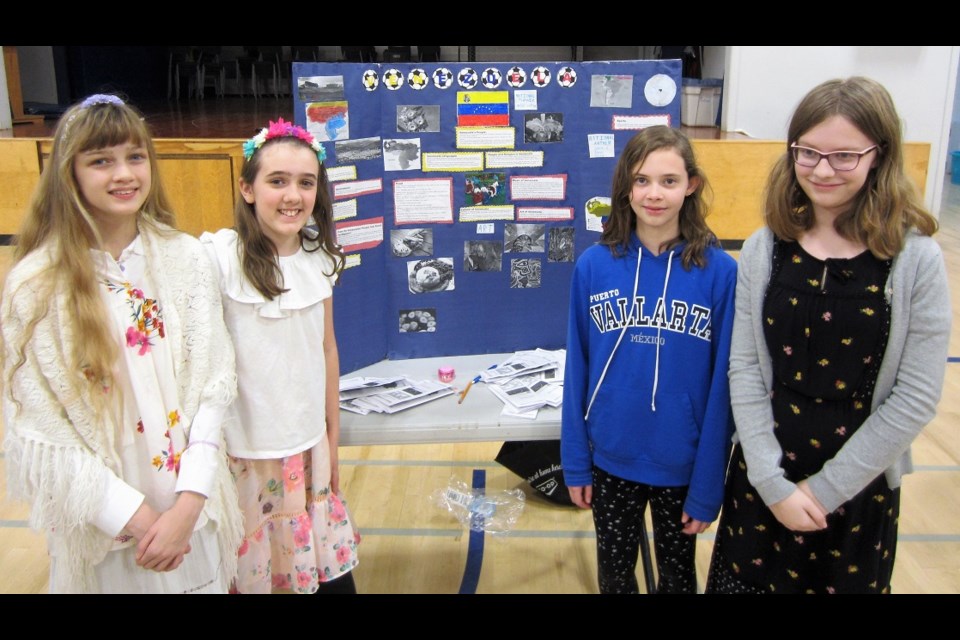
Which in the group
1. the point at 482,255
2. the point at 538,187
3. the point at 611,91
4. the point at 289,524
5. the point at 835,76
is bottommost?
the point at 289,524

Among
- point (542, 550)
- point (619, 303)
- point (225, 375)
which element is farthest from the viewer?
point (542, 550)

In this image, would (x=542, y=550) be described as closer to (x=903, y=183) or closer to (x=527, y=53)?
(x=903, y=183)

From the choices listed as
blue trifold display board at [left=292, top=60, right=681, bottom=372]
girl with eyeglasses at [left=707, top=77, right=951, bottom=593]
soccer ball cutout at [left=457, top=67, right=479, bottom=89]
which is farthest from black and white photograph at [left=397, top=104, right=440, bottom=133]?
girl with eyeglasses at [left=707, top=77, right=951, bottom=593]

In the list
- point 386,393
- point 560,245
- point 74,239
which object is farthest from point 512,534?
point 74,239

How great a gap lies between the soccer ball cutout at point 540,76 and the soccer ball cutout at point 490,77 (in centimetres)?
11

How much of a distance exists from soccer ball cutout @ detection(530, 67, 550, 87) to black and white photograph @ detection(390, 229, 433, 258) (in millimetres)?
594

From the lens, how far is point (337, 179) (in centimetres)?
233

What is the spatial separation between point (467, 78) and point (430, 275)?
651 mm

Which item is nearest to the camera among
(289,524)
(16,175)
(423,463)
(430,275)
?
(289,524)

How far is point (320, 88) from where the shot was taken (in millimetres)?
2279

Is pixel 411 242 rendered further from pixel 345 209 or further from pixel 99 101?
pixel 99 101

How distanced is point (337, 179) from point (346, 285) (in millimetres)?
335

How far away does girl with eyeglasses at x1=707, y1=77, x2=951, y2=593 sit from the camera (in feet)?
4.73
